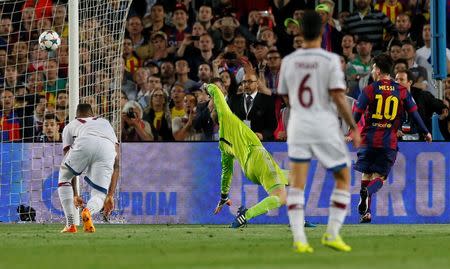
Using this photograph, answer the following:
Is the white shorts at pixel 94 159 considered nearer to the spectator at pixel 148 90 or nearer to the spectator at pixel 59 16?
the spectator at pixel 148 90

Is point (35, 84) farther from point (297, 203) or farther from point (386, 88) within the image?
point (297, 203)

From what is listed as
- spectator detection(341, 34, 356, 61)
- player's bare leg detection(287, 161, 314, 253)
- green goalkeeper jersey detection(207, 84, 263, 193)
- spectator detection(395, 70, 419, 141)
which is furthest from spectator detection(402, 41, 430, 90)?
player's bare leg detection(287, 161, 314, 253)

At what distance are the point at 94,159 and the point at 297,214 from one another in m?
5.67

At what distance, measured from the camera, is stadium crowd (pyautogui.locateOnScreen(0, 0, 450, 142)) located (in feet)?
61.6

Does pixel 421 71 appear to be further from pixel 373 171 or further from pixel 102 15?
pixel 102 15

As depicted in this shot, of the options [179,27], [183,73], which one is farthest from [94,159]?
[179,27]

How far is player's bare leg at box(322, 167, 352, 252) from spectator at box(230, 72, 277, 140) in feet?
29.1

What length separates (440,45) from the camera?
57.3ft

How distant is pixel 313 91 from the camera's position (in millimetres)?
9547

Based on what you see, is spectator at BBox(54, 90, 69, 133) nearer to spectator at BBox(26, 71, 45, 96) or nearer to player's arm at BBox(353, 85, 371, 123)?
spectator at BBox(26, 71, 45, 96)

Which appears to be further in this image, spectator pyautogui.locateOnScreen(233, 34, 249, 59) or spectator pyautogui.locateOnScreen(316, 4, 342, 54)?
spectator pyautogui.locateOnScreen(233, 34, 249, 59)

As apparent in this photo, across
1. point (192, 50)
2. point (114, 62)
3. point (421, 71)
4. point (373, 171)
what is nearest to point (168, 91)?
point (192, 50)

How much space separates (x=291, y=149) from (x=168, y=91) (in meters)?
11.6

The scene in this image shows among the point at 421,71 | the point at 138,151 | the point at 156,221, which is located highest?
the point at 421,71
